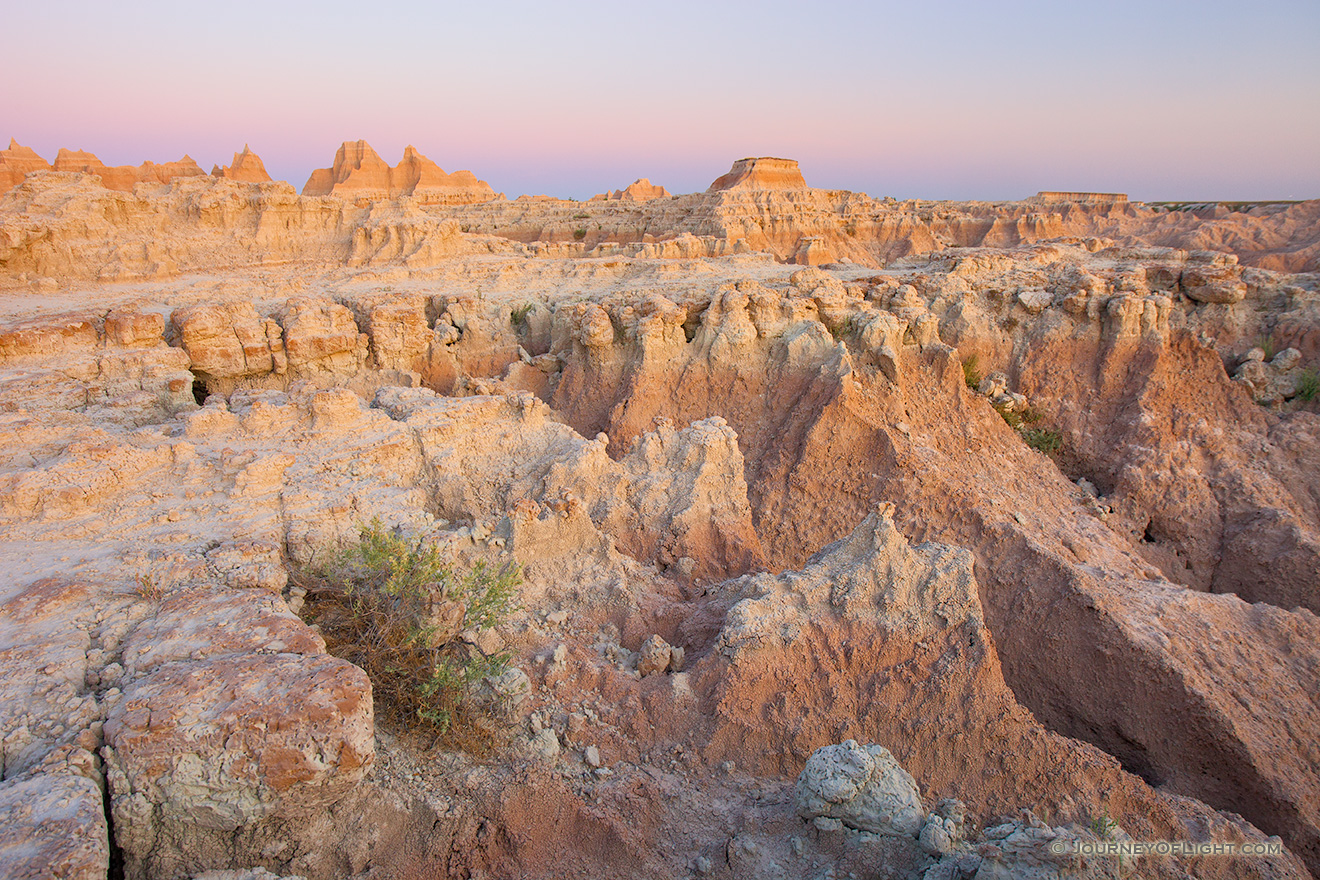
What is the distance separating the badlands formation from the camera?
303 centimetres

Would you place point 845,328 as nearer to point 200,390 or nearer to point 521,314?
point 521,314

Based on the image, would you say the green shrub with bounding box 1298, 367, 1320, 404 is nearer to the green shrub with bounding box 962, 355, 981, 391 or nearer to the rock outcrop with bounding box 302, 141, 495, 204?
the green shrub with bounding box 962, 355, 981, 391

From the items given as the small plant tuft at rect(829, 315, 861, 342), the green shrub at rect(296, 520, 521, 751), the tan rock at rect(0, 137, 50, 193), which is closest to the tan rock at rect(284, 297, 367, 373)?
the green shrub at rect(296, 520, 521, 751)

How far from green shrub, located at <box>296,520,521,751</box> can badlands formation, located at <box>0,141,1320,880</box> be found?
0.44ft

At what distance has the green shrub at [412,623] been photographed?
3.64 m

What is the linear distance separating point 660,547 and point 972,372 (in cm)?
676

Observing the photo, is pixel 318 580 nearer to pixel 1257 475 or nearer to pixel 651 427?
pixel 651 427

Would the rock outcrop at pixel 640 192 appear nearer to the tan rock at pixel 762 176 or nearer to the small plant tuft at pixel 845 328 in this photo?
the tan rock at pixel 762 176

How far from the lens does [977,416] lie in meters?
8.98

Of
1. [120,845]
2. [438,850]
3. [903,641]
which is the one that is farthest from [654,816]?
[120,845]

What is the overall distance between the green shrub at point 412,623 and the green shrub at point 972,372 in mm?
8324

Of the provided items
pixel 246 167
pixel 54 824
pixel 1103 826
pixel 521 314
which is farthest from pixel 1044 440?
pixel 246 167

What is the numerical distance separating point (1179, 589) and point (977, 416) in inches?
134

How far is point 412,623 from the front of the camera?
3939 mm
